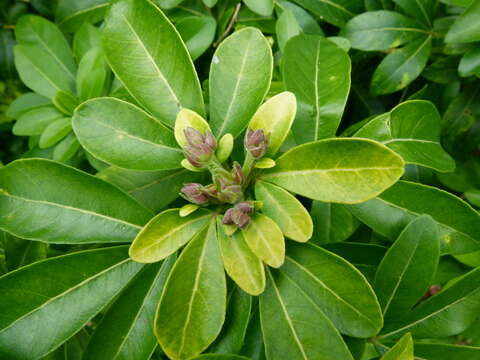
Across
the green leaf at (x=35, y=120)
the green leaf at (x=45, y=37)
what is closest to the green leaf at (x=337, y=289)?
the green leaf at (x=35, y=120)

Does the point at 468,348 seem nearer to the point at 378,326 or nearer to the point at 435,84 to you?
the point at 378,326

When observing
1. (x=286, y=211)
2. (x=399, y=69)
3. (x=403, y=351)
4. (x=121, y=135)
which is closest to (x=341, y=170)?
(x=286, y=211)

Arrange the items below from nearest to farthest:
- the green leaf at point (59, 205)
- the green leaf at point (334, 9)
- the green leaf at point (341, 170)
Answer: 1. the green leaf at point (341, 170)
2. the green leaf at point (59, 205)
3. the green leaf at point (334, 9)

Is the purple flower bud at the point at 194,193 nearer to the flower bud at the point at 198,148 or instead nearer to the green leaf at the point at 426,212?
the flower bud at the point at 198,148

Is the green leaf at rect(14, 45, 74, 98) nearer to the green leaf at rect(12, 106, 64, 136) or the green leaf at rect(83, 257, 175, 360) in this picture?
the green leaf at rect(12, 106, 64, 136)

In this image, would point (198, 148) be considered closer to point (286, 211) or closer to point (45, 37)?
point (286, 211)

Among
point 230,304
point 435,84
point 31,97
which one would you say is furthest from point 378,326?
point 31,97
